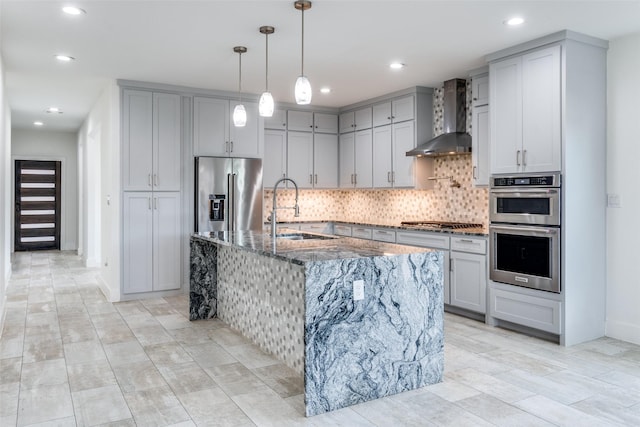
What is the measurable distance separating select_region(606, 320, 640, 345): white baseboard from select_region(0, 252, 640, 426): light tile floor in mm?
114

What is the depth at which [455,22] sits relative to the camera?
373 cm

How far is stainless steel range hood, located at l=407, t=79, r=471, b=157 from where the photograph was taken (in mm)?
5336

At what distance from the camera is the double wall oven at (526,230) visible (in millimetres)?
4004

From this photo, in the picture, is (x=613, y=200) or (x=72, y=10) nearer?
(x=72, y=10)

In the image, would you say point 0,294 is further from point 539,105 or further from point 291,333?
point 539,105

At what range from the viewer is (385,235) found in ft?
19.2

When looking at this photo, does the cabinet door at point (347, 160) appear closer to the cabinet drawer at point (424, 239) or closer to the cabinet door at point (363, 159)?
the cabinet door at point (363, 159)

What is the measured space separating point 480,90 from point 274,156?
2917mm

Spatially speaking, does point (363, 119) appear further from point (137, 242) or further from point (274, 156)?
point (137, 242)

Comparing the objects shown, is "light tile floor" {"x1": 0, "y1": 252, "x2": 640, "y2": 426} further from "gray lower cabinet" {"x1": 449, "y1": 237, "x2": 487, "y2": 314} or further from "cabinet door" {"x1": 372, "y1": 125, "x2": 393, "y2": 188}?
"cabinet door" {"x1": 372, "y1": 125, "x2": 393, "y2": 188}

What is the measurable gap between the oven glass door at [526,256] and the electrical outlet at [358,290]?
1.99 meters

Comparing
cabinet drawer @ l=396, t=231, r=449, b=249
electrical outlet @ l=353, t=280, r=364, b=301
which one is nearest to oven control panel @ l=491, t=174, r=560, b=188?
cabinet drawer @ l=396, t=231, r=449, b=249

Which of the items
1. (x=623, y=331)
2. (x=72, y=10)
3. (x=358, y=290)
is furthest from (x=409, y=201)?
(x=72, y=10)

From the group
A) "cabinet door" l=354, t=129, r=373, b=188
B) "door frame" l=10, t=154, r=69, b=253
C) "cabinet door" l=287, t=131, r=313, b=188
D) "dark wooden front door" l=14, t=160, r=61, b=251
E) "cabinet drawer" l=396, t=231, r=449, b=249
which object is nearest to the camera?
"cabinet drawer" l=396, t=231, r=449, b=249
